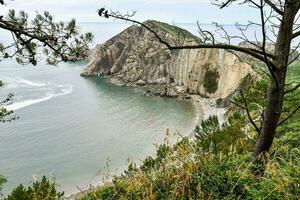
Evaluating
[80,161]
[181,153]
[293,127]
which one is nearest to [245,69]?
[80,161]

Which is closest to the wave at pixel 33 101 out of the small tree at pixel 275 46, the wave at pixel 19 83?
the wave at pixel 19 83

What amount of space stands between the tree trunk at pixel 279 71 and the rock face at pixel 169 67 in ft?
146

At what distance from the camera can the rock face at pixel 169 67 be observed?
6081cm

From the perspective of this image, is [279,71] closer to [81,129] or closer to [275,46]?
[275,46]

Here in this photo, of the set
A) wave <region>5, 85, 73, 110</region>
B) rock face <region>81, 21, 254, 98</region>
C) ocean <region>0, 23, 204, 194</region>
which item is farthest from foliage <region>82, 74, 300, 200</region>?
wave <region>5, 85, 73, 110</region>

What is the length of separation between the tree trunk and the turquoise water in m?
16.9

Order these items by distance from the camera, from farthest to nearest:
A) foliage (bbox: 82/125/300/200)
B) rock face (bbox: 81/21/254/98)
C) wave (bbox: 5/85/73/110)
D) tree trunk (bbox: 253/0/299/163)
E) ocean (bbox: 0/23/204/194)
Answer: rock face (bbox: 81/21/254/98)
wave (bbox: 5/85/73/110)
ocean (bbox: 0/23/204/194)
tree trunk (bbox: 253/0/299/163)
foliage (bbox: 82/125/300/200)

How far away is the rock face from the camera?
200 ft

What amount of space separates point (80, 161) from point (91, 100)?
2887cm

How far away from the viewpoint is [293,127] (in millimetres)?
13969

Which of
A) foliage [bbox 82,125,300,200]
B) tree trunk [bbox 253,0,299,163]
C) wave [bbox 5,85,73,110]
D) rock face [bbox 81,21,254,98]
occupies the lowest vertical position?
wave [bbox 5,85,73,110]

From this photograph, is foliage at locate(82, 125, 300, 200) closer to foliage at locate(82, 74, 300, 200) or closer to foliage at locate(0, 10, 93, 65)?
foliage at locate(82, 74, 300, 200)

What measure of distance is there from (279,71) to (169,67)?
70.4 m

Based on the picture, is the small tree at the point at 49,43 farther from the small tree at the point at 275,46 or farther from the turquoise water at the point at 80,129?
the turquoise water at the point at 80,129
